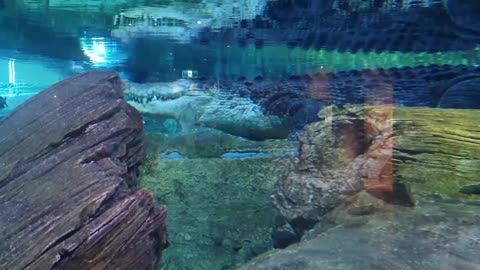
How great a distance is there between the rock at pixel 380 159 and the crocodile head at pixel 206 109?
5.99ft

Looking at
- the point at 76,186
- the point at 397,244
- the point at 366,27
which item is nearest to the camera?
the point at 397,244

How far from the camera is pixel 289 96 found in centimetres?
560

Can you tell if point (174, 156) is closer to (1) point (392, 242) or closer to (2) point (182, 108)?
(2) point (182, 108)

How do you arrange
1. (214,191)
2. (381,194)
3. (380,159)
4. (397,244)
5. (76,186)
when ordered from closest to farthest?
(397,244), (76,186), (381,194), (380,159), (214,191)

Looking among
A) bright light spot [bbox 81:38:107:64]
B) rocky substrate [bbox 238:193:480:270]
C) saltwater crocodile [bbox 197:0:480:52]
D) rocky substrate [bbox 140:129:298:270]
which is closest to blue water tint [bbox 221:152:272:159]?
rocky substrate [bbox 140:129:298:270]

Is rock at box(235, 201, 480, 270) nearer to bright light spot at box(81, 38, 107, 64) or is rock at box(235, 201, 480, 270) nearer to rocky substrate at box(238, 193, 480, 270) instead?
rocky substrate at box(238, 193, 480, 270)

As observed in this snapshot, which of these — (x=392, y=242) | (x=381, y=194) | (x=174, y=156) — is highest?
(x=381, y=194)

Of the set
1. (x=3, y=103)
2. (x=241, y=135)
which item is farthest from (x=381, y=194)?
(x=3, y=103)

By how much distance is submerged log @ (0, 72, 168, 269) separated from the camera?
282cm

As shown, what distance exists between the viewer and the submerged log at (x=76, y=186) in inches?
111

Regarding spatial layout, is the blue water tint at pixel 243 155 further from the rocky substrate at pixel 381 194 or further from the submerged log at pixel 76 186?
the submerged log at pixel 76 186

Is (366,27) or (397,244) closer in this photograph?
(397,244)

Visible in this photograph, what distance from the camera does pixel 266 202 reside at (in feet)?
16.9

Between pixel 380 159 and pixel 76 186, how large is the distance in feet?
8.26
